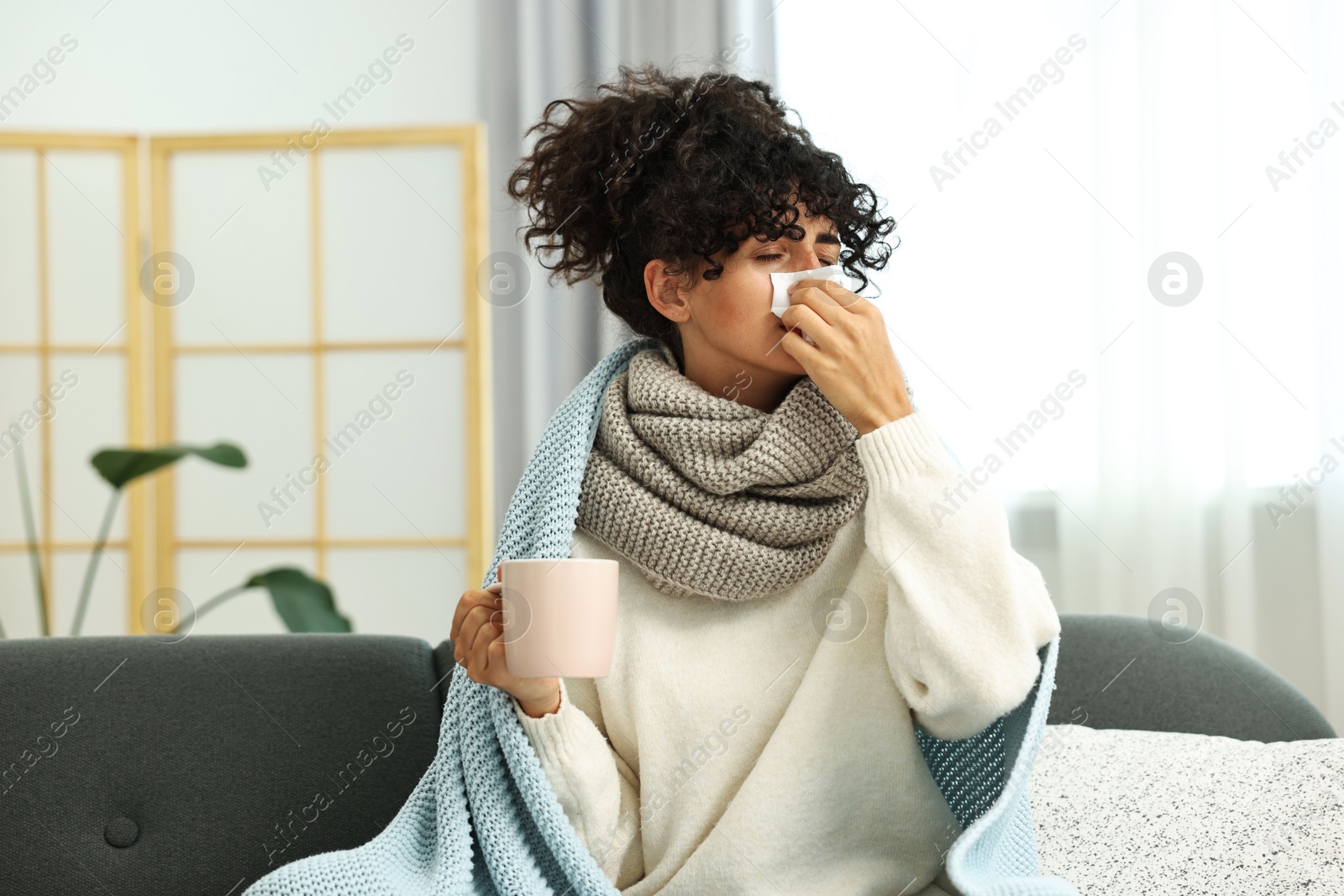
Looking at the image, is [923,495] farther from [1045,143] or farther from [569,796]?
[1045,143]

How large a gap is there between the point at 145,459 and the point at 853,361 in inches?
65.7

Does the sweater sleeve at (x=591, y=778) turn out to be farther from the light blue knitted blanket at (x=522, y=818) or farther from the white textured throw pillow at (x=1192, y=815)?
the white textured throw pillow at (x=1192, y=815)

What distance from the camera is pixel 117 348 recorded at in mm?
2676

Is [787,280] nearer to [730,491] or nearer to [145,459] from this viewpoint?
[730,491]

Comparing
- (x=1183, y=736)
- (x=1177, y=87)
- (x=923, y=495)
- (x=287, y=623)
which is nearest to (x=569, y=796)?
(x=923, y=495)

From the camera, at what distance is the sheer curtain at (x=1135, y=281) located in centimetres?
220

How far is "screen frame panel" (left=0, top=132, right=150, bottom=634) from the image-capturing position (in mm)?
2598

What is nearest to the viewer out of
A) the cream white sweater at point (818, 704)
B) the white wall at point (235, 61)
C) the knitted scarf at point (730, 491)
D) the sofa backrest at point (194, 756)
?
the cream white sweater at point (818, 704)

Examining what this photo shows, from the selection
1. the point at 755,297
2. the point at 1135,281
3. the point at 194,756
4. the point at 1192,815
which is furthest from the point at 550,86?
the point at 1192,815

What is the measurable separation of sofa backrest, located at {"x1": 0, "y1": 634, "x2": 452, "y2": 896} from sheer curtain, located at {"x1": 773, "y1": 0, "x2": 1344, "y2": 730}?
4.76 ft

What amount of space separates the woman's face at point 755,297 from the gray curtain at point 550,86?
1406 mm

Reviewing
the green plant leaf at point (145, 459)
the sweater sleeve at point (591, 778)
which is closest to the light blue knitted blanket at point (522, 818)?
the sweater sleeve at point (591, 778)

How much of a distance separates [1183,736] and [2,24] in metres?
3.10

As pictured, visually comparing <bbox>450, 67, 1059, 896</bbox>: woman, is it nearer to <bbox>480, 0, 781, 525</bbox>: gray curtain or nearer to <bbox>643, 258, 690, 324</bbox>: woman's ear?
<bbox>643, 258, 690, 324</bbox>: woman's ear
